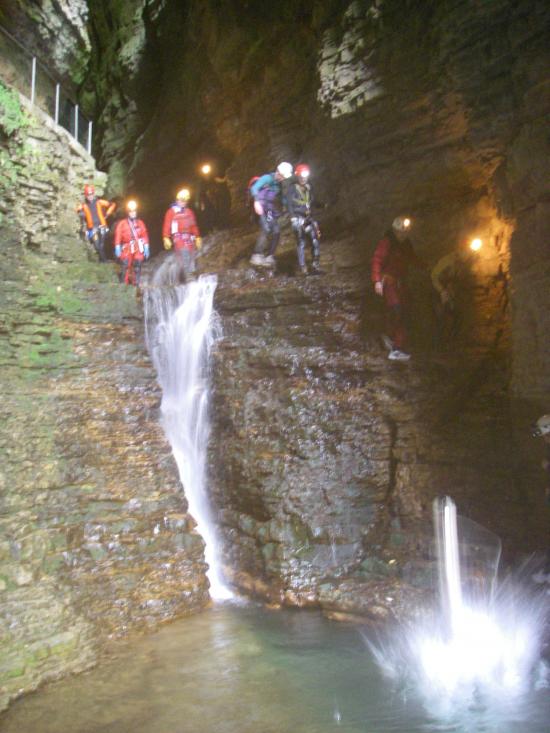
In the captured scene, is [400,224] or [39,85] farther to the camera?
[39,85]

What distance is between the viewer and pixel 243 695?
16.6 feet

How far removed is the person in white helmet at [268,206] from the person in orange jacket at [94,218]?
12.7 ft

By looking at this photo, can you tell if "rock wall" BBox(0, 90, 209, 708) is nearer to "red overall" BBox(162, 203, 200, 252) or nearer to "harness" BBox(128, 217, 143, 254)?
"harness" BBox(128, 217, 143, 254)

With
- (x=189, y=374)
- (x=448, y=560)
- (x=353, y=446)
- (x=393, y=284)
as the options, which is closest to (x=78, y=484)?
(x=189, y=374)

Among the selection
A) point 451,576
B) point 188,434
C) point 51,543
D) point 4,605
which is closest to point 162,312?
point 188,434

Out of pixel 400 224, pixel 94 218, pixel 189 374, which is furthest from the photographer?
pixel 94 218

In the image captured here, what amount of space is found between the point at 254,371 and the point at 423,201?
4.69 meters

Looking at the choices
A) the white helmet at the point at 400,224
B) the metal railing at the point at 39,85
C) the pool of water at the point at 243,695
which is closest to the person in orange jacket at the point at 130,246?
the metal railing at the point at 39,85

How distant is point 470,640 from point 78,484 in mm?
5007

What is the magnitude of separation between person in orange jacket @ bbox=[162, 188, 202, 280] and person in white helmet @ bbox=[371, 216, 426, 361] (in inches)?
194

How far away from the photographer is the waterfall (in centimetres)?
848

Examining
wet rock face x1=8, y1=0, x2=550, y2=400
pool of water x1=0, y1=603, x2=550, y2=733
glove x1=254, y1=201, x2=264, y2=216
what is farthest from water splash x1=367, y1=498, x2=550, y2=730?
glove x1=254, y1=201, x2=264, y2=216

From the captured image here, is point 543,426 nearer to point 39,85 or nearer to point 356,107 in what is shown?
point 356,107

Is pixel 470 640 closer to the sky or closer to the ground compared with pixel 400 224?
closer to the ground
